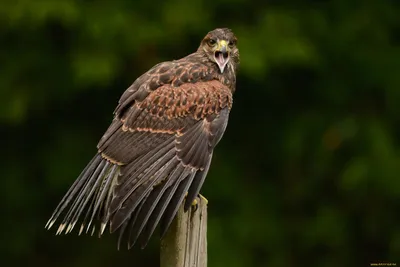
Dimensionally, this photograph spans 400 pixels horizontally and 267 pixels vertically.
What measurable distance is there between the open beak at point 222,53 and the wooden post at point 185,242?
1.88 meters

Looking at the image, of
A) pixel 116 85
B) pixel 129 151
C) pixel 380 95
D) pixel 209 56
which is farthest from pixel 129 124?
pixel 380 95

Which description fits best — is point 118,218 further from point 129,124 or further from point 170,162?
point 129,124

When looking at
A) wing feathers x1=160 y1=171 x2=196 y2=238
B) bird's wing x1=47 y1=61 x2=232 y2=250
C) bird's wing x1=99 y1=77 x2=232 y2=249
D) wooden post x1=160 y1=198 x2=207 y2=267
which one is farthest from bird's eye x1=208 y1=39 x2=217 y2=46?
wooden post x1=160 y1=198 x2=207 y2=267

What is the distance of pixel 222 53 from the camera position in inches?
301

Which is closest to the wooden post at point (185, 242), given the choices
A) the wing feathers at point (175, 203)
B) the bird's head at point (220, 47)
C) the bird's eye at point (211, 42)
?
the wing feathers at point (175, 203)

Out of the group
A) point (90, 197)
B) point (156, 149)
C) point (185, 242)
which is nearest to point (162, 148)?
point (156, 149)

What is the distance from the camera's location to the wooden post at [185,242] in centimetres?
579

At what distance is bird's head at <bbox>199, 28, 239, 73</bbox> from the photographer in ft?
25.0

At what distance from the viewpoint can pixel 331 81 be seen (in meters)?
12.3

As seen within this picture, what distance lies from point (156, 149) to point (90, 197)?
1.69ft

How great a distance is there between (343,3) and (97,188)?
644 centimetres

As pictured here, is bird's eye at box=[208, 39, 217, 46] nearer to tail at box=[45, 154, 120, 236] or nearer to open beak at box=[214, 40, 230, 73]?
open beak at box=[214, 40, 230, 73]

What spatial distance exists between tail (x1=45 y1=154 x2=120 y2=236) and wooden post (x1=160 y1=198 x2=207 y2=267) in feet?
2.13

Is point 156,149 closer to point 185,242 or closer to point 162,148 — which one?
point 162,148
